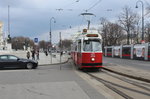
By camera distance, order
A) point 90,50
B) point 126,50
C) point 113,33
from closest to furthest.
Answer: point 90,50, point 126,50, point 113,33

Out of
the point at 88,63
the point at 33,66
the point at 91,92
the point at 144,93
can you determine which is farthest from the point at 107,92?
the point at 33,66

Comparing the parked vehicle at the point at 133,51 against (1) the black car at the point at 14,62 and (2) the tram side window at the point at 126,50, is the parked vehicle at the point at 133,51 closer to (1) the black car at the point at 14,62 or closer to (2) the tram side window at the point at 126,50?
(2) the tram side window at the point at 126,50

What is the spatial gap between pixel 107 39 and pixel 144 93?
79009 millimetres

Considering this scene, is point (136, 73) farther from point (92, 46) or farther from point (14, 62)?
point (14, 62)

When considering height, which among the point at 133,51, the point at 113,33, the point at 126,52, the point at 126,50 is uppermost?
the point at 113,33

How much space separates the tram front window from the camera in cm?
1816

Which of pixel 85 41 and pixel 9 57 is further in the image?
pixel 9 57

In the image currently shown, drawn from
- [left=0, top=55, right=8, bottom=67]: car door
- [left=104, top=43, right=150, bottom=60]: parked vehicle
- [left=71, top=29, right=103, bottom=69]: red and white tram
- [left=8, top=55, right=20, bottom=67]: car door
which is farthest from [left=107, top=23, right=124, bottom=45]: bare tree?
[left=71, top=29, right=103, bottom=69]: red and white tram

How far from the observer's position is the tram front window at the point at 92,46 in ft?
59.6

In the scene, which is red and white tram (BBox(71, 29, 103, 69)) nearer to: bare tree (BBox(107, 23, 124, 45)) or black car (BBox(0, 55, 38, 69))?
black car (BBox(0, 55, 38, 69))

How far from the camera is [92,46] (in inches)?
719

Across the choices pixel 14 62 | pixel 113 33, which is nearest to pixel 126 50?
pixel 14 62

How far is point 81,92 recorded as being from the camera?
32.0 feet

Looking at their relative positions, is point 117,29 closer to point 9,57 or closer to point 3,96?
point 9,57
